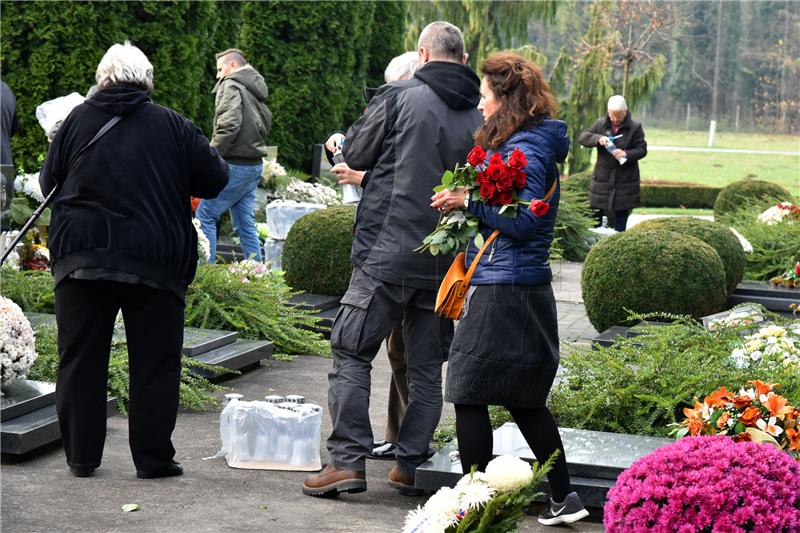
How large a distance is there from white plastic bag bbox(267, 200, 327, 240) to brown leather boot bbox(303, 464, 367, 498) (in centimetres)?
616

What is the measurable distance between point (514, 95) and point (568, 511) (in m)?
1.56

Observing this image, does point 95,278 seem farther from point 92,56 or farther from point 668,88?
point 668,88

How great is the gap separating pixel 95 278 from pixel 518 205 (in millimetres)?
1736

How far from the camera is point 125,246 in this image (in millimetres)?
4727

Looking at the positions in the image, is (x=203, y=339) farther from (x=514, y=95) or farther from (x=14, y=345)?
(x=514, y=95)

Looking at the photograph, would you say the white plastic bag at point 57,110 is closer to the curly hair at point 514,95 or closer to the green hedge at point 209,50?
the curly hair at point 514,95

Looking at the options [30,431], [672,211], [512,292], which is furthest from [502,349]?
[672,211]

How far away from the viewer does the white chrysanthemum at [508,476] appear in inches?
126

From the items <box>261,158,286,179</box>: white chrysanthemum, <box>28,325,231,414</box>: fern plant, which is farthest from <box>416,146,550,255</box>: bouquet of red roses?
<box>261,158,286,179</box>: white chrysanthemum

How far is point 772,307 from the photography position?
34.3ft

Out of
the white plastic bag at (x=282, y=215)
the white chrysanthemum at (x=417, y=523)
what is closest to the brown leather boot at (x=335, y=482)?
the white chrysanthemum at (x=417, y=523)

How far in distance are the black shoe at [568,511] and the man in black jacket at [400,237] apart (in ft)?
2.46

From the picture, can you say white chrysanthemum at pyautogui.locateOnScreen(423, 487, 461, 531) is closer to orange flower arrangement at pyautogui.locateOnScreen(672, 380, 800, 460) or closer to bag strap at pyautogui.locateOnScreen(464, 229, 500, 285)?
bag strap at pyautogui.locateOnScreen(464, 229, 500, 285)

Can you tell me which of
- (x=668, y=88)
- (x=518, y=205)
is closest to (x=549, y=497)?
(x=518, y=205)
